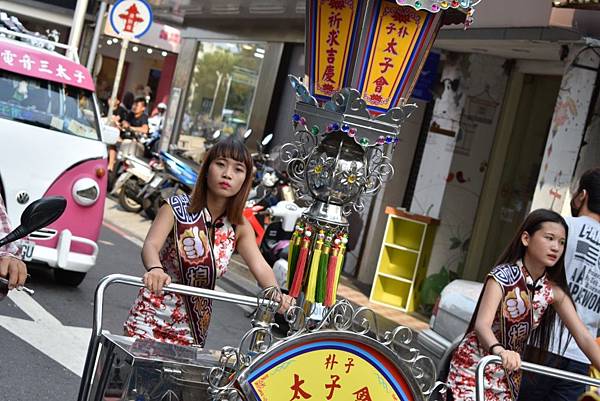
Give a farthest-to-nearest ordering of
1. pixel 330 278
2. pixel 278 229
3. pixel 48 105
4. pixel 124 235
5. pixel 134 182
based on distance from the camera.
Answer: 1. pixel 134 182
2. pixel 124 235
3. pixel 278 229
4. pixel 48 105
5. pixel 330 278

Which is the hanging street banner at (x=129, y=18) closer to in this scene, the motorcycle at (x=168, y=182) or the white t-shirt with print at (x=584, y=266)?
the motorcycle at (x=168, y=182)

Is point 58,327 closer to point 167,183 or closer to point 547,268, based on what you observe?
point 547,268

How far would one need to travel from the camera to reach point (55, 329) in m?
7.81

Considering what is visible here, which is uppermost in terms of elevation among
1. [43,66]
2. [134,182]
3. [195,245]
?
[43,66]

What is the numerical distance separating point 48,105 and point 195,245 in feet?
17.9

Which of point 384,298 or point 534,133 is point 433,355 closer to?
point 384,298

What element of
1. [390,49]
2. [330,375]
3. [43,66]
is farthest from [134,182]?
[330,375]

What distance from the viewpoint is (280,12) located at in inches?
720

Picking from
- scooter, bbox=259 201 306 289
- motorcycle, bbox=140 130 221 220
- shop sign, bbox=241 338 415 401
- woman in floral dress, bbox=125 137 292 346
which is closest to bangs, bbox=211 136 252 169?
woman in floral dress, bbox=125 137 292 346

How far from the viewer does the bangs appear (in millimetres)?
4531

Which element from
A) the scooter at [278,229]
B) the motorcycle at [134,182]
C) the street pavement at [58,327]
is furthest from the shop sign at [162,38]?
the scooter at [278,229]

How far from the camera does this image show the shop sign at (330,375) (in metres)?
3.65

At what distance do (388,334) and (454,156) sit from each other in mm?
9698

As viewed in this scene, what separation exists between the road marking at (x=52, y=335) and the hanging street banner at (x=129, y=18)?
10.3m
